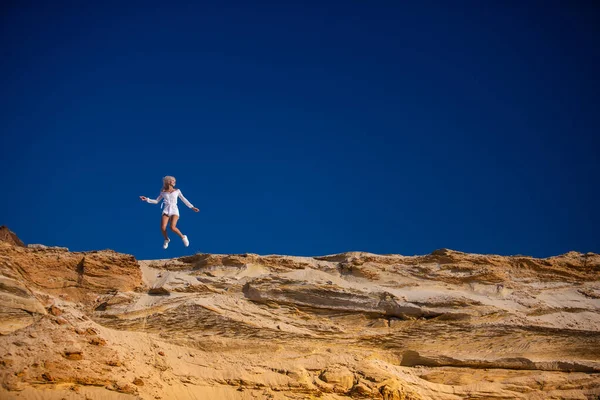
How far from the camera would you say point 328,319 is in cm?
1435

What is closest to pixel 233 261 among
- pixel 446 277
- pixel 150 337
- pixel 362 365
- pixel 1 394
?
pixel 150 337

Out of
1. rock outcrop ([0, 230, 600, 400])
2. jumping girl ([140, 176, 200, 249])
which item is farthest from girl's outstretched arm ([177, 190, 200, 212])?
rock outcrop ([0, 230, 600, 400])

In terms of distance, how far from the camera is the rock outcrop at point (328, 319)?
1247 cm

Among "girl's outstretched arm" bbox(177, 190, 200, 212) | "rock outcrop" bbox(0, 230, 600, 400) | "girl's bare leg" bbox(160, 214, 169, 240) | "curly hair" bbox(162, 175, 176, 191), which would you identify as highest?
"curly hair" bbox(162, 175, 176, 191)

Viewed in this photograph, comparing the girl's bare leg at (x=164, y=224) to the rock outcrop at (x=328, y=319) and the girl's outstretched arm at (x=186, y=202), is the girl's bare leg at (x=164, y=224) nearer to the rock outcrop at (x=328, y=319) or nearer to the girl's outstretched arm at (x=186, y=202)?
the girl's outstretched arm at (x=186, y=202)

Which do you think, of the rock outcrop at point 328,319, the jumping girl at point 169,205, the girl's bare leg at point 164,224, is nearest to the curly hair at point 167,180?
the jumping girl at point 169,205

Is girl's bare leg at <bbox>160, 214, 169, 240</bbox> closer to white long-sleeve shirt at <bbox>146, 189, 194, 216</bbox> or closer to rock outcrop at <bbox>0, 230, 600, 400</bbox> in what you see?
white long-sleeve shirt at <bbox>146, 189, 194, 216</bbox>

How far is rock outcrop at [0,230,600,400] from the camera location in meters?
12.5

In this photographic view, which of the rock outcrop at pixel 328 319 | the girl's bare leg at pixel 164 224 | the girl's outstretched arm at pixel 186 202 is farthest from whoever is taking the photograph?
the girl's outstretched arm at pixel 186 202

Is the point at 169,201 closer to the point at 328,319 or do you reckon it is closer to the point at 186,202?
the point at 186,202

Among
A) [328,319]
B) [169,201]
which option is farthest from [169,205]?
[328,319]

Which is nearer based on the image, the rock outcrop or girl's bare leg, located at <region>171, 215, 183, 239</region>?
the rock outcrop

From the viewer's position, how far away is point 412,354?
46.1ft

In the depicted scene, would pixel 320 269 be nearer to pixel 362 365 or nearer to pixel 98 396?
pixel 362 365
